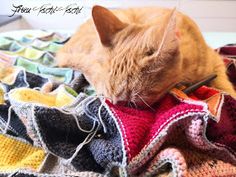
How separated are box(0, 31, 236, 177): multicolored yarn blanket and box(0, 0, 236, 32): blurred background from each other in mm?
1678

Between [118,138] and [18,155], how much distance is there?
0.67ft

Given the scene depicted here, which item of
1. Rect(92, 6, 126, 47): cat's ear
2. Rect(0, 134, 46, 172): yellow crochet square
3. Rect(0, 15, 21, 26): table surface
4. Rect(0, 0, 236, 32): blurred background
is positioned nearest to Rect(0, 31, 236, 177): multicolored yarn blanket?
Rect(0, 134, 46, 172): yellow crochet square

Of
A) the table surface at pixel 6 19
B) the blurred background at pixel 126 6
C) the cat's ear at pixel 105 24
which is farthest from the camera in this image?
the blurred background at pixel 126 6

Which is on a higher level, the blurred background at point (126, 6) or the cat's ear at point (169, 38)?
the cat's ear at point (169, 38)

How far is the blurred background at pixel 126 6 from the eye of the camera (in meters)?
2.26

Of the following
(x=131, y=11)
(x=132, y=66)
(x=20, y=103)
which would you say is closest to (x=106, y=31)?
(x=132, y=66)

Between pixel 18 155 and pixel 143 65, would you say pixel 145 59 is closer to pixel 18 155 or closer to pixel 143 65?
pixel 143 65

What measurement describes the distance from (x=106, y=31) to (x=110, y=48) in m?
0.04

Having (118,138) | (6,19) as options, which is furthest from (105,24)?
(6,19)

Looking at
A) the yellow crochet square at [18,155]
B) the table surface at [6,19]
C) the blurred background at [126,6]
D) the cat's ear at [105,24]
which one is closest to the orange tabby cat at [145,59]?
the cat's ear at [105,24]

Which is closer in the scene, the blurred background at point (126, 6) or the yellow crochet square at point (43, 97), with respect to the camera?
the yellow crochet square at point (43, 97)

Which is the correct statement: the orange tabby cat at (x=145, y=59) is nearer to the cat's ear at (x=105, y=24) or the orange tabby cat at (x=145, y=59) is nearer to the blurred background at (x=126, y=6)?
the cat's ear at (x=105, y=24)

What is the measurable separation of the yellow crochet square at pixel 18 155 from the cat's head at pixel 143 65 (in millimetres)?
200

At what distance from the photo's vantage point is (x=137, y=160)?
0.48m
